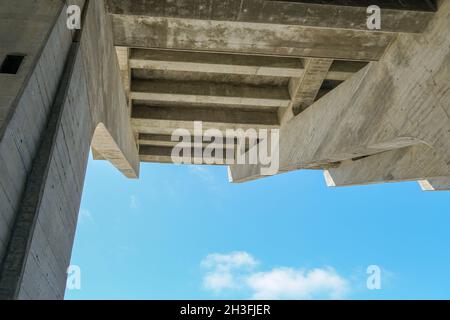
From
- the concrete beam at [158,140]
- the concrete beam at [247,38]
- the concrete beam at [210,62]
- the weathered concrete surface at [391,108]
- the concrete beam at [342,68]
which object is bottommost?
the weathered concrete surface at [391,108]

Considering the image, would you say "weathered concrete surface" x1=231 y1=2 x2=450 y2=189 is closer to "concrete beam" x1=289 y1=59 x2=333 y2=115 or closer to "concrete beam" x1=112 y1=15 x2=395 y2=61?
"concrete beam" x1=289 y1=59 x2=333 y2=115

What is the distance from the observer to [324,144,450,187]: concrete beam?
35.4 feet

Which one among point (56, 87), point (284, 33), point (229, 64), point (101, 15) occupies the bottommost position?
point (56, 87)

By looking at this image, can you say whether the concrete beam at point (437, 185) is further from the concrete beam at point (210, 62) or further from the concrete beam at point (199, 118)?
the concrete beam at point (210, 62)

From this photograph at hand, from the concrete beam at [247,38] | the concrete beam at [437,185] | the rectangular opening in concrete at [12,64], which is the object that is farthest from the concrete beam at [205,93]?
the concrete beam at [437,185]

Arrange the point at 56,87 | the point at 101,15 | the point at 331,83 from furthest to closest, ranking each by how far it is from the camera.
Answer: the point at 331,83 → the point at 101,15 → the point at 56,87

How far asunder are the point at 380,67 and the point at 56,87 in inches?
263

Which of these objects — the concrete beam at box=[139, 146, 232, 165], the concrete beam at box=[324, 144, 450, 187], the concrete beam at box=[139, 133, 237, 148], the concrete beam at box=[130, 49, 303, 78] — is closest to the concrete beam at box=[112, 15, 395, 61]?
the concrete beam at box=[130, 49, 303, 78]

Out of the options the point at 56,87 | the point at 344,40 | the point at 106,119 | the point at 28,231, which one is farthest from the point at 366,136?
the point at 28,231

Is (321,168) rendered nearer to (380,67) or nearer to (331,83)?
(331,83)

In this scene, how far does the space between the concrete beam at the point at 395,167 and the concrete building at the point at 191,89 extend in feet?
0.18

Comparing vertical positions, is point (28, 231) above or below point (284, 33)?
below

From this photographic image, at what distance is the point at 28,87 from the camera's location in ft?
13.9

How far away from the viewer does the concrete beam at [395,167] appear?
10.8 m
